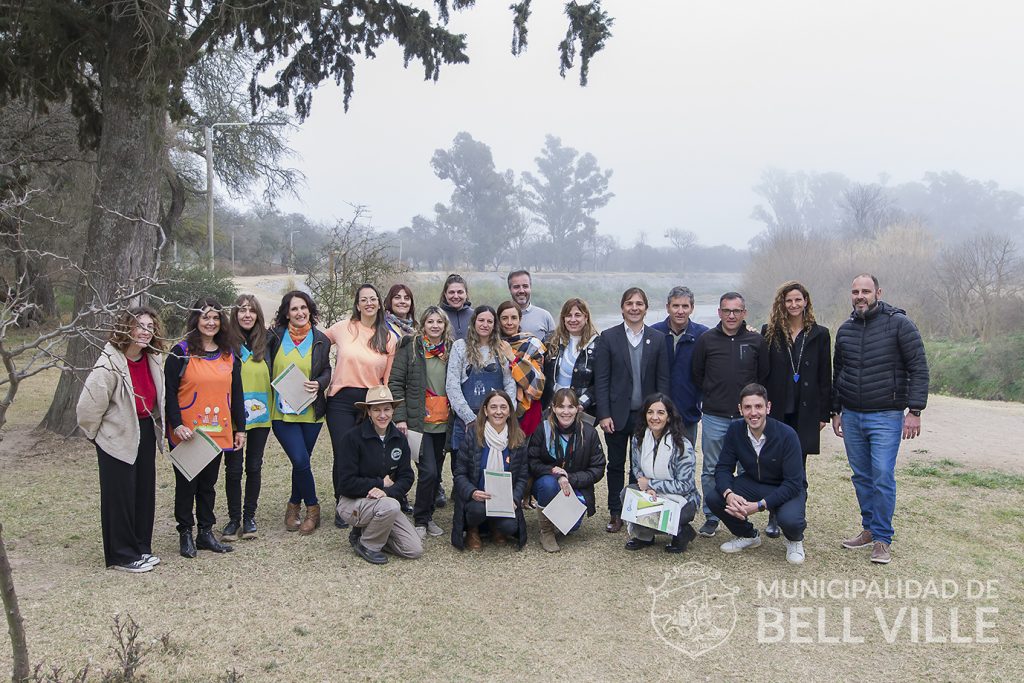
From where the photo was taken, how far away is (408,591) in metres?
4.72

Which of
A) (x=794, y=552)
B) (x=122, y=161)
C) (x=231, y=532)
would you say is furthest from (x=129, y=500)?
(x=122, y=161)

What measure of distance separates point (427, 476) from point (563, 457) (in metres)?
0.99

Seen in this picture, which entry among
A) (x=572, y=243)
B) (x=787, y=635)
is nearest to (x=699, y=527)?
(x=787, y=635)

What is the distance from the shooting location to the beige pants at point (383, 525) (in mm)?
5199

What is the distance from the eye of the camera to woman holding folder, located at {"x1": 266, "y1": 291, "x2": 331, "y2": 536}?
564cm

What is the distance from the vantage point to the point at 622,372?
5785 mm

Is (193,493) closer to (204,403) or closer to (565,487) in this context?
(204,403)

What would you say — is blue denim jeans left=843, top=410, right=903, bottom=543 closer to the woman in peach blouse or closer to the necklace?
the necklace

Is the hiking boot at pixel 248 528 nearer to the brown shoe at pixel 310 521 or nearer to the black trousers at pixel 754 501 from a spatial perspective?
the brown shoe at pixel 310 521

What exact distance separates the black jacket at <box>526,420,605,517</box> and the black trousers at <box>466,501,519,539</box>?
38 centimetres

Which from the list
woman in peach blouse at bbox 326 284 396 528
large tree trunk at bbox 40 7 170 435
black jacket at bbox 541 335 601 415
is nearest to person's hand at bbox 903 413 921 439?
black jacket at bbox 541 335 601 415

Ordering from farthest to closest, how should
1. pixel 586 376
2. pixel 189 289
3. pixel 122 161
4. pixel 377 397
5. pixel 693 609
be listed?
pixel 189 289 < pixel 122 161 < pixel 586 376 < pixel 377 397 < pixel 693 609

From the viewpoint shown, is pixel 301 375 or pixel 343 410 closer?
pixel 301 375

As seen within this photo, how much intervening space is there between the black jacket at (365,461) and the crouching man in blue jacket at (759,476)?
2193 mm
